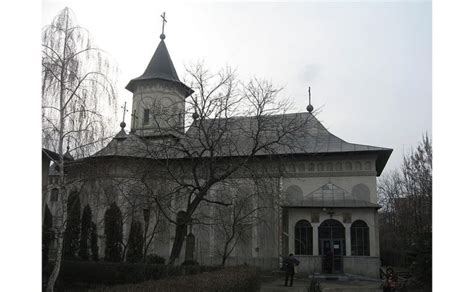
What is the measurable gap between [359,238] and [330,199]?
304 cm

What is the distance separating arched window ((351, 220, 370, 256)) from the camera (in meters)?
26.7

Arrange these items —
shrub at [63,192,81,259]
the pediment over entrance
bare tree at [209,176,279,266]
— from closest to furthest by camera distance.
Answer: shrub at [63,192,81,259] → bare tree at [209,176,279,266] → the pediment over entrance

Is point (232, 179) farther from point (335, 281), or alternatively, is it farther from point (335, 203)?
point (335, 203)

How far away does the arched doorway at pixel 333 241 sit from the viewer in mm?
26312

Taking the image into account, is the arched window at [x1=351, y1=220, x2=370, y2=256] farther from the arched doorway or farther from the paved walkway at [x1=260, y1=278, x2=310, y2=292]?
the paved walkway at [x1=260, y1=278, x2=310, y2=292]

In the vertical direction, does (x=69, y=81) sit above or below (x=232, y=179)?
above

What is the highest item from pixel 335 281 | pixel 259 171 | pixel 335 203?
pixel 259 171

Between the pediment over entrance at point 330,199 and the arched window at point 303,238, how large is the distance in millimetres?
1346

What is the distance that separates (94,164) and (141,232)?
12830 mm

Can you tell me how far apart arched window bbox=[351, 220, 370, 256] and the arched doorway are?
63 centimetres

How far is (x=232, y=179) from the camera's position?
776 inches

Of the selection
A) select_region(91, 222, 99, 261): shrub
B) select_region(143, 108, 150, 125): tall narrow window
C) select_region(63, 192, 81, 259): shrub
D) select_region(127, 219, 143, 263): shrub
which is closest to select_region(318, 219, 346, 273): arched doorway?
select_region(127, 219, 143, 263): shrub

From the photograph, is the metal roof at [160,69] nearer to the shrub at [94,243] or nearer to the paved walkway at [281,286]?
the shrub at [94,243]

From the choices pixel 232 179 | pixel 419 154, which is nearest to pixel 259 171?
pixel 232 179
